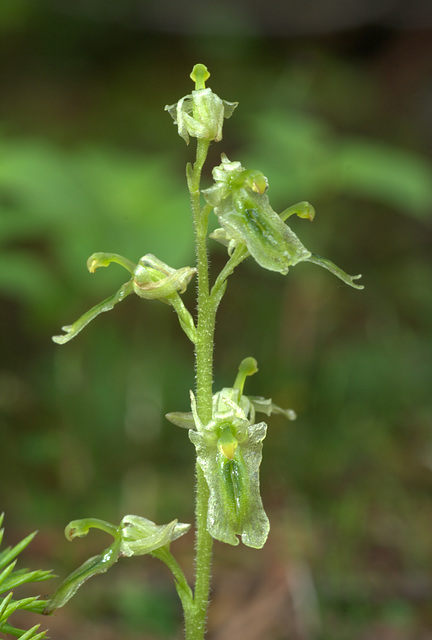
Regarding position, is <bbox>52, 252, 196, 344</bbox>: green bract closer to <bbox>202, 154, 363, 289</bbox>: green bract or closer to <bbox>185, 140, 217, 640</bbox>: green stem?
<bbox>185, 140, 217, 640</bbox>: green stem

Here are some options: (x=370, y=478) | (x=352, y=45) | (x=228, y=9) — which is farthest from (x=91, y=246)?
(x=352, y=45)

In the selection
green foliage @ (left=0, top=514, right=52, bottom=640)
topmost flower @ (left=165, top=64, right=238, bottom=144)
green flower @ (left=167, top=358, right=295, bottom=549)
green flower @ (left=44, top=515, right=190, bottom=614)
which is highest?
topmost flower @ (left=165, top=64, right=238, bottom=144)

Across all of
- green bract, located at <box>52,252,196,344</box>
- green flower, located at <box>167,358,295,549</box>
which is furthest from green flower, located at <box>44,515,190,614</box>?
green bract, located at <box>52,252,196,344</box>

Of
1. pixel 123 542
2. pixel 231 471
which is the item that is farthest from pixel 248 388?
pixel 231 471

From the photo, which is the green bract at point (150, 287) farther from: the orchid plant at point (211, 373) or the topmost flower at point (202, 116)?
the topmost flower at point (202, 116)

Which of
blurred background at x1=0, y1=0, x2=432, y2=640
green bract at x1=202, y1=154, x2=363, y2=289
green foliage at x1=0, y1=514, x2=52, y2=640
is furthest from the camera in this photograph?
blurred background at x1=0, y1=0, x2=432, y2=640

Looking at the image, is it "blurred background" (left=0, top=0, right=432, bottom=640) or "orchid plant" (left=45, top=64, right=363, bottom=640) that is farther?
"blurred background" (left=0, top=0, right=432, bottom=640)

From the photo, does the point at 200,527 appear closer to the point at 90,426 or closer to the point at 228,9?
the point at 90,426
